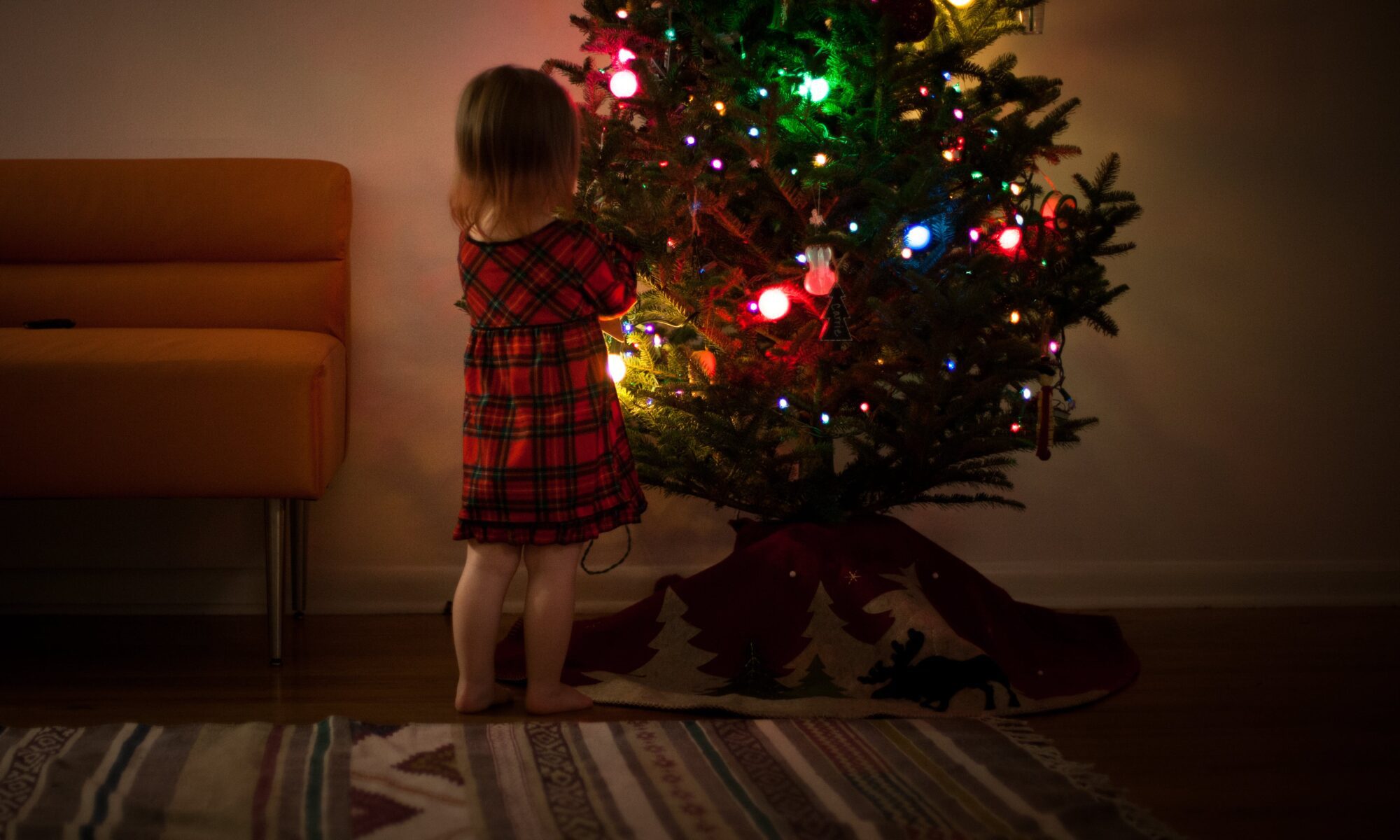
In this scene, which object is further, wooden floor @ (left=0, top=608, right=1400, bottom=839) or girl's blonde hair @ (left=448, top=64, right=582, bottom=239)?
girl's blonde hair @ (left=448, top=64, right=582, bottom=239)

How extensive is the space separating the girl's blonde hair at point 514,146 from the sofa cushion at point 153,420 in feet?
1.73

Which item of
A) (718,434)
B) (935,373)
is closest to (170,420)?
(718,434)

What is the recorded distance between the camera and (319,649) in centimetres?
217

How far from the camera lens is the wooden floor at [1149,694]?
147 cm

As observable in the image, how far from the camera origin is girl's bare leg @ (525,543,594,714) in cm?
175

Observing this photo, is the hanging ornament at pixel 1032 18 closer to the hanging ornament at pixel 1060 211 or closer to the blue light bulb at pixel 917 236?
the hanging ornament at pixel 1060 211

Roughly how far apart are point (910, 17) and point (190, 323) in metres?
1.63

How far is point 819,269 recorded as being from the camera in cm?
173

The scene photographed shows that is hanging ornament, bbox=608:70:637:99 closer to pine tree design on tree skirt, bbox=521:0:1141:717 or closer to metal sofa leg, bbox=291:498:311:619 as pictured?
pine tree design on tree skirt, bbox=521:0:1141:717

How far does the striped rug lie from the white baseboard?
86 centimetres

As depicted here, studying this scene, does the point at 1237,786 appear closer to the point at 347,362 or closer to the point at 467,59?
the point at 347,362

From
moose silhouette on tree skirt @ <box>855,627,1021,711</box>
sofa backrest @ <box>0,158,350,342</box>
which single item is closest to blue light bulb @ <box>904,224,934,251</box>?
moose silhouette on tree skirt @ <box>855,627,1021,711</box>

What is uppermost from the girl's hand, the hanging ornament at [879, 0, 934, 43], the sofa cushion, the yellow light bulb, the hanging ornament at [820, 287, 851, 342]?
the hanging ornament at [879, 0, 934, 43]

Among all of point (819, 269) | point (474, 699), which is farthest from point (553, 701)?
point (819, 269)
